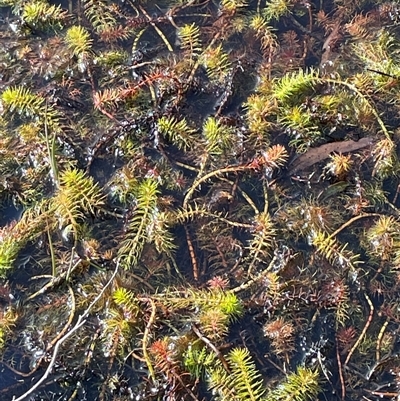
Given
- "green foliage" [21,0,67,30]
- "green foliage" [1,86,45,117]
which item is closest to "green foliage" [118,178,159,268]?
"green foliage" [1,86,45,117]

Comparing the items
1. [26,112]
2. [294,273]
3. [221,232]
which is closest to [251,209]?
[221,232]

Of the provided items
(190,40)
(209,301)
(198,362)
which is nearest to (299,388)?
(198,362)

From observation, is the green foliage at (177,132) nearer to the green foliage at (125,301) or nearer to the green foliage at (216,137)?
the green foliage at (216,137)

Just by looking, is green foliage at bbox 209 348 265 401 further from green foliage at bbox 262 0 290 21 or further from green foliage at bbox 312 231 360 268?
Result: green foliage at bbox 262 0 290 21

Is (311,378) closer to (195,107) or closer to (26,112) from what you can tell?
(195,107)

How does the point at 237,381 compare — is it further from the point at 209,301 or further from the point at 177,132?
the point at 177,132
